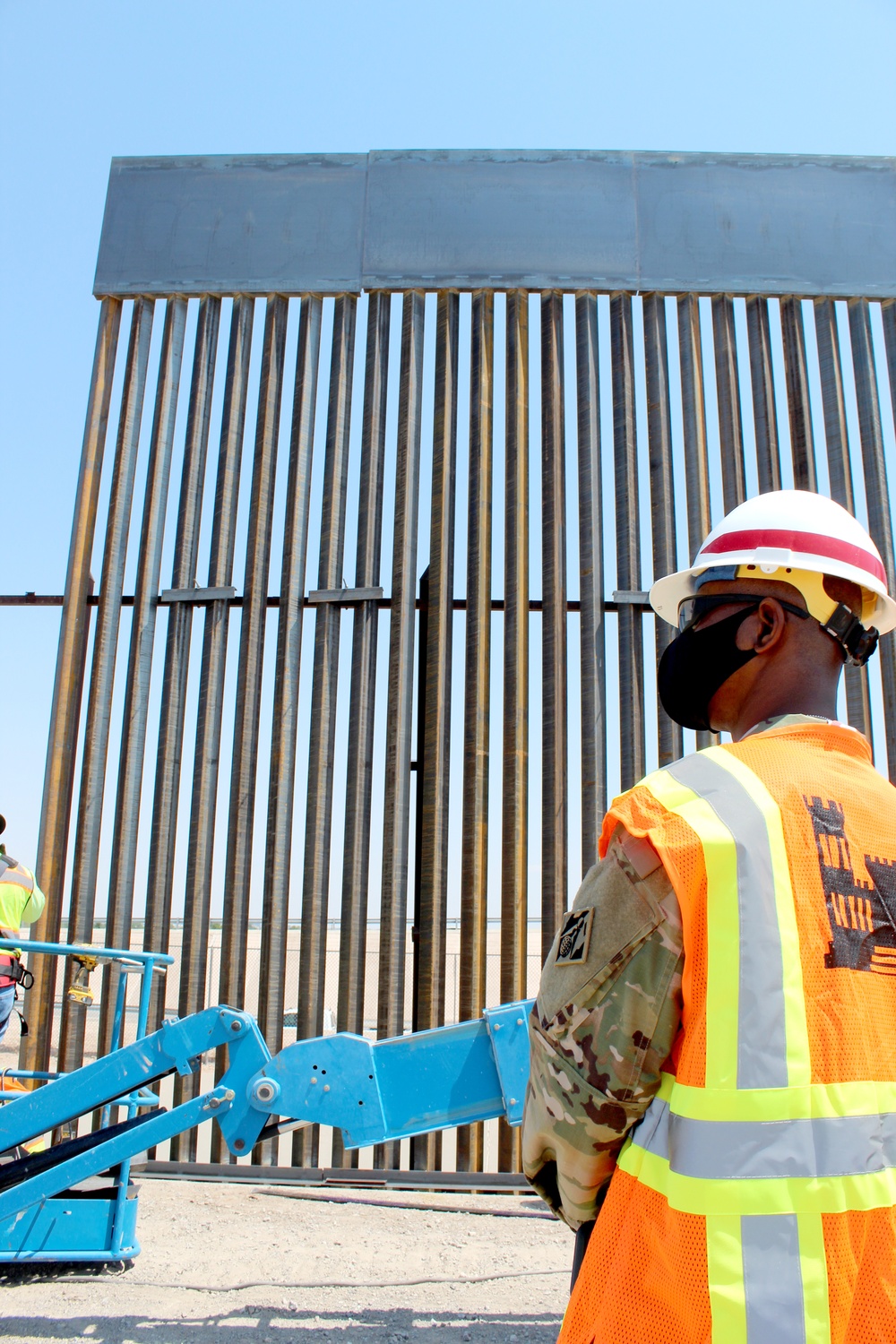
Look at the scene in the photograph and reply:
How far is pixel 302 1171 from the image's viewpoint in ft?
21.1

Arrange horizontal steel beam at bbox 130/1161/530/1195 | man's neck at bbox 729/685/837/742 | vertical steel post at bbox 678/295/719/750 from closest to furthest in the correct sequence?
man's neck at bbox 729/685/837/742, horizontal steel beam at bbox 130/1161/530/1195, vertical steel post at bbox 678/295/719/750

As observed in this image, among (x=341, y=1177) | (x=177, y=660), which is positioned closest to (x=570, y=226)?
(x=177, y=660)

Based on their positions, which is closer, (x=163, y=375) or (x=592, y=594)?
(x=592, y=594)

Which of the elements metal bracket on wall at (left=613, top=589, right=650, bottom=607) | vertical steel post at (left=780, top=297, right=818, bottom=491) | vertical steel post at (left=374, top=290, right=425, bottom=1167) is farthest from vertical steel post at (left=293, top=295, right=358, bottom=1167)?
vertical steel post at (left=780, top=297, right=818, bottom=491)

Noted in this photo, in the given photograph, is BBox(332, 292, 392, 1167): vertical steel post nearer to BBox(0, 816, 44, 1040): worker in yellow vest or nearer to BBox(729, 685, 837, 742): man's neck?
BBox(0, 816, 44, 1040): worker in yellow vest

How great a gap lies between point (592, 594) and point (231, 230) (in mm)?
4306

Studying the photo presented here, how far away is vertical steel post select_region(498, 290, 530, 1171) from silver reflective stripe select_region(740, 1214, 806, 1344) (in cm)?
551

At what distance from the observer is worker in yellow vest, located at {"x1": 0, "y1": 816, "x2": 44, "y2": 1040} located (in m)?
5.63

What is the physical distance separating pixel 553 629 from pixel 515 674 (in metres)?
0.45

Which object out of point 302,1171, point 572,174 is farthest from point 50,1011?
point 572,174

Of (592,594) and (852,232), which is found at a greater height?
(852,232)

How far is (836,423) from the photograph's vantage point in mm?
7637

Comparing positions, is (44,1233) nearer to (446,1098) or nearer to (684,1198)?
(446,1098)

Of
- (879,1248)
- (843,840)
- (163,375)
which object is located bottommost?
(879,1248)
